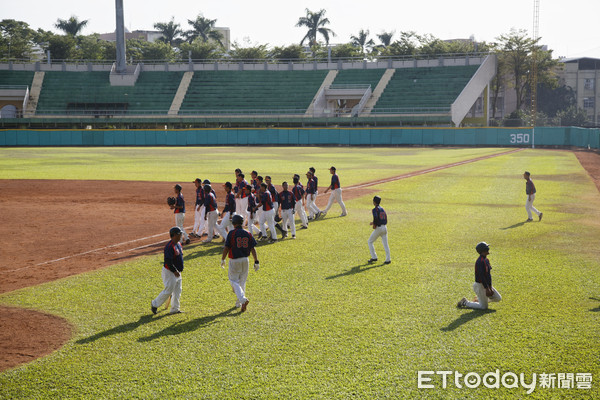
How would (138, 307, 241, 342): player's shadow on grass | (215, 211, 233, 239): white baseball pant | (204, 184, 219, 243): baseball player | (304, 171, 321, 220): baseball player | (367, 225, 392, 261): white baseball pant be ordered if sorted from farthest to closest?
1. (304, 171, 321, 220): baseball player
2. (204, 184, 219, 243): baseball player
3. (215, 211, 233, 239): white baseball pant
4. (367, 225, 392, 261): white baseball pant
5. (138, 307, 241, 342): player's shadow on grass

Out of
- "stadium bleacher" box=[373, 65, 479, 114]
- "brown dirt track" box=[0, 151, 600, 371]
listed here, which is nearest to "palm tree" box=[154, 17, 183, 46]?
"stadium bleacher" box=[373, 65, 479, 114]

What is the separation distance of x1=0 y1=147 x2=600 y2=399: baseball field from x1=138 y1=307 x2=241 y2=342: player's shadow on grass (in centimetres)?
4

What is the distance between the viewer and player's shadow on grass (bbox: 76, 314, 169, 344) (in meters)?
9.83

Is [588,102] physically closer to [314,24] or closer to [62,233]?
[314,24]

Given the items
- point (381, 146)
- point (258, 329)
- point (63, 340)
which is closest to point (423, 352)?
point (258, 329)

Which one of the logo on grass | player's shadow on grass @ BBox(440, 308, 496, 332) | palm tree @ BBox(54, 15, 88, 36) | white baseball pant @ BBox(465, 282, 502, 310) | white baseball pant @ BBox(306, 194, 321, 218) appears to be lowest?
the logo on grass

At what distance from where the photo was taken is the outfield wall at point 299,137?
69.8m

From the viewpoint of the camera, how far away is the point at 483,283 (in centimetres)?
1102

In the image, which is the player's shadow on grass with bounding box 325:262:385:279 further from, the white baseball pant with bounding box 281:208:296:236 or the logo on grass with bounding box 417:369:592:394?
the logo on grass with bounding box 417:369:592:394

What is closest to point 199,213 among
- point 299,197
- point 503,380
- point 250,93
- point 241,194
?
point 241,194

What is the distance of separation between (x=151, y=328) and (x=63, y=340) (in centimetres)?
150

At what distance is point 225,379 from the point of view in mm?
8336

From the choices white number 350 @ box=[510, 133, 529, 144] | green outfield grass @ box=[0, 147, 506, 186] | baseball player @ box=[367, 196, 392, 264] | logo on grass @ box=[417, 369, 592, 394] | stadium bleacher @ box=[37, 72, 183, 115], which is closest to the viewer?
logo on grass @ box=[417, 369, 592, 394]

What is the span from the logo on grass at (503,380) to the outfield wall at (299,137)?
6487cm
